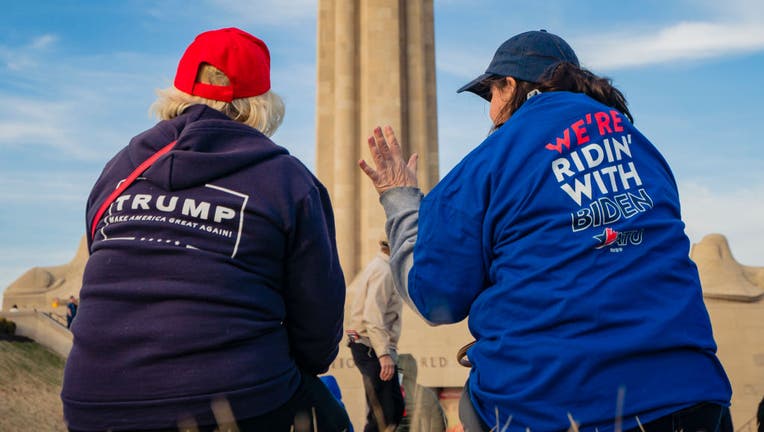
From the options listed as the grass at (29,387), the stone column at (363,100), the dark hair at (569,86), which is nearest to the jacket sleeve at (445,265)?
the dark hair at (569,86)

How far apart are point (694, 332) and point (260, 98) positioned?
1.47 metres

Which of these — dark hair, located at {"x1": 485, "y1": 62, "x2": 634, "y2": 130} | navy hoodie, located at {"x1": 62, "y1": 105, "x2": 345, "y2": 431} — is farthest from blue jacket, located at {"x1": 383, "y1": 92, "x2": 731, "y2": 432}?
navy hoodie, located at {"x1": 62, "y1": 105, "x2": 345, "y2": 431}

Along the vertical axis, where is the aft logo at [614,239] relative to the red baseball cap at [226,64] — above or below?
below

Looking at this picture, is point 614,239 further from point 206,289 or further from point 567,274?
point 206,289

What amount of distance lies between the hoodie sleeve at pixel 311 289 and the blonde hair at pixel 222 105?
0.38 m

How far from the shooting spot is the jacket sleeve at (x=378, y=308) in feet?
19.8

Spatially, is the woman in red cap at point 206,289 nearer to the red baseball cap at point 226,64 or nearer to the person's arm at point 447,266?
the red baseball cap at point 226,64

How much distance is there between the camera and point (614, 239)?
1914mm

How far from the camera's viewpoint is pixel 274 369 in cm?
211

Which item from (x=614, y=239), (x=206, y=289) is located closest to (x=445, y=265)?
(x=614, y=239)

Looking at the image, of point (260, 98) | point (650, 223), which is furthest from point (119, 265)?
point (650, 223)

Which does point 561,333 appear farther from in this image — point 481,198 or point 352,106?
point 352,106

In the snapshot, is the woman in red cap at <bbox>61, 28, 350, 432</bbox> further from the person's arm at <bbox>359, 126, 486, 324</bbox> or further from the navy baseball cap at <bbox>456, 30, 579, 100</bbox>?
the navy baseball cap at <bbox>456, 30, 579, 100</bbox>

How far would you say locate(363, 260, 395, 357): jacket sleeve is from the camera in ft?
19.8
